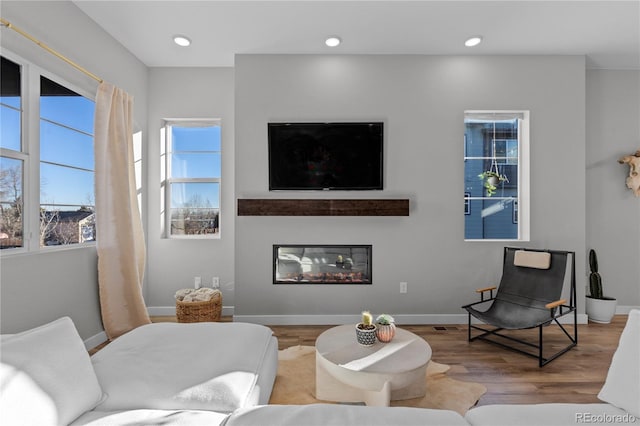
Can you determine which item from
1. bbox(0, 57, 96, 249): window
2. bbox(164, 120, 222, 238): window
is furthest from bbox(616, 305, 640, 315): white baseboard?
bbox(0, 57, 96, 249): window

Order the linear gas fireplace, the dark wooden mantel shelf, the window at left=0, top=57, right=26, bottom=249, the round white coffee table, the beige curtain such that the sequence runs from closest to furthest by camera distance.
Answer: the round white coffee table < the window at left=0, top=57, right=26, bottom=249 < the beige curtain < the dark wooden mantel shelf < the linear gas fireplace

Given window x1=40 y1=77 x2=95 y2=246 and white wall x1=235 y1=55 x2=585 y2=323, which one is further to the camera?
white wall x1=235 y1=55 x2=585 y2=323

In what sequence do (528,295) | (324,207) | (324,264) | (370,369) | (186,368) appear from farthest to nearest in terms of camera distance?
(324,264) → (324,207) → (528,295) → (370,369) → (186,368)

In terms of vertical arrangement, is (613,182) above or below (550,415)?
above

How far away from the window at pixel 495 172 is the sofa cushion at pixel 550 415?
2536 millimetres

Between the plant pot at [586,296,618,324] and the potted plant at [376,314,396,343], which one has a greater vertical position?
the potted plant at [376,314,396,343]

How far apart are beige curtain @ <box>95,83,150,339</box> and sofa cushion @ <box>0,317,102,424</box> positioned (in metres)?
1.64

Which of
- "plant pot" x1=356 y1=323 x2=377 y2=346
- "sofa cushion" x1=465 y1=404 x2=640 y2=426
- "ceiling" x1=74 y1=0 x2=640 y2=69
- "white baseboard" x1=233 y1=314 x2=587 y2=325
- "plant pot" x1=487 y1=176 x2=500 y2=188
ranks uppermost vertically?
"ceiling" x1=74 y1=0 x2=640 y2=69

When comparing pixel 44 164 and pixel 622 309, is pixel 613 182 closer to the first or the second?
pixel 622 309

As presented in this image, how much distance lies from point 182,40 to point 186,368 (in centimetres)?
297

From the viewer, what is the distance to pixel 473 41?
122 inches

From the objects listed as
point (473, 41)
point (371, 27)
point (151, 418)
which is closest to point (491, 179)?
point (473, 41)

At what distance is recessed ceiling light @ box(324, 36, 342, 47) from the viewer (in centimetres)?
306

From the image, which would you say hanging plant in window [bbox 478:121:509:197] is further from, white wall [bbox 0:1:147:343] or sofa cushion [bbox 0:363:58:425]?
white wall [bbox 0:1:147:343]
